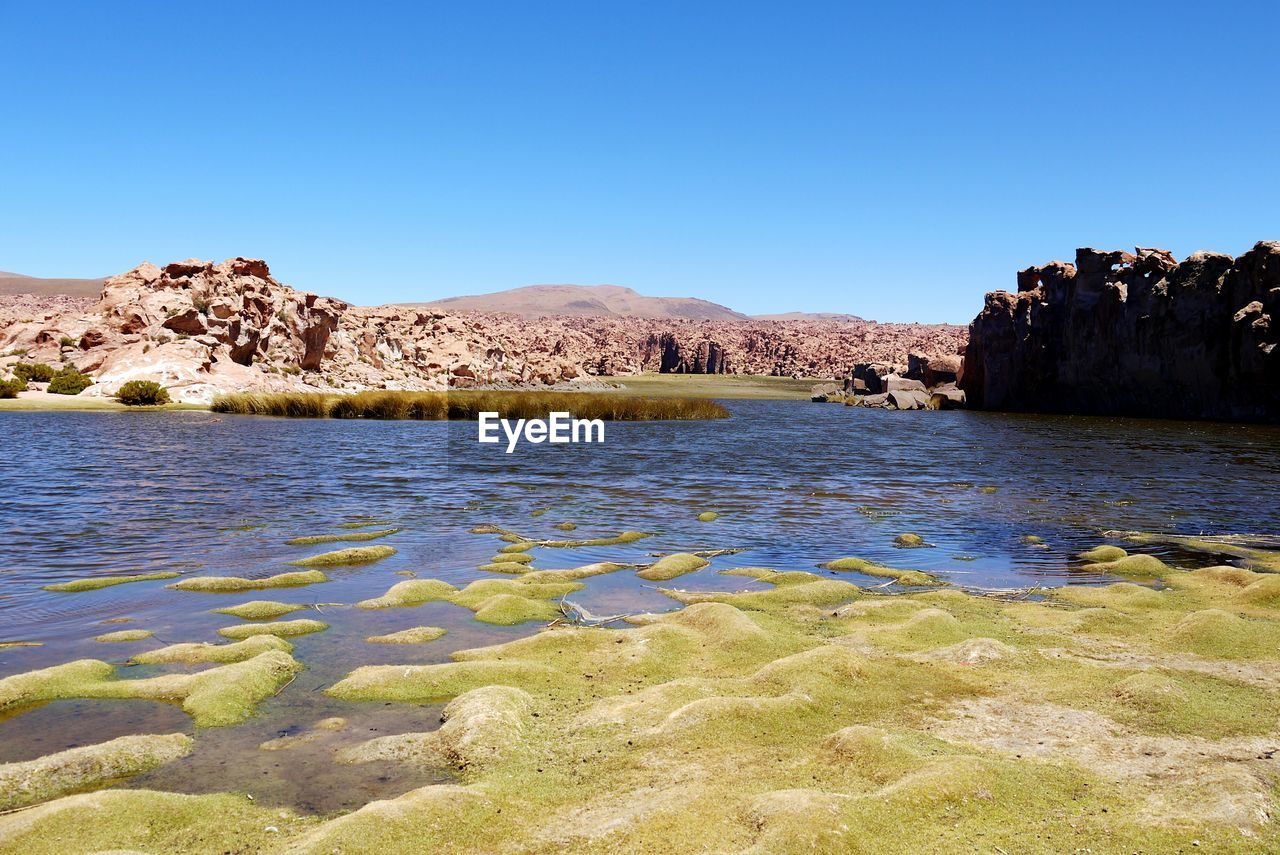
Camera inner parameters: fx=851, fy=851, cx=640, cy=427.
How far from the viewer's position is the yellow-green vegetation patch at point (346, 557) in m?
16.6

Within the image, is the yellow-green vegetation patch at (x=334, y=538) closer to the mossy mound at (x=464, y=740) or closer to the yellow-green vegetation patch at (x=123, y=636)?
the yellow-green vegetation patch at (x=123, y=636)

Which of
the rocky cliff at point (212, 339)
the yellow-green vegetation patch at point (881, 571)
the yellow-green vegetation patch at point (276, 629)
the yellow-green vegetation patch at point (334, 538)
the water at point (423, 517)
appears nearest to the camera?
the water at point (423, 517)

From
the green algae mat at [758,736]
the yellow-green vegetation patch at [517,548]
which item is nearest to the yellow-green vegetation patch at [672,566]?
the green algae mat at [758,736]

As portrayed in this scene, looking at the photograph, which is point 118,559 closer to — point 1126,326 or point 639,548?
point 639,548

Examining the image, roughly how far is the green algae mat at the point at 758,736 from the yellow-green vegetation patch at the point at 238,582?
1616 mm

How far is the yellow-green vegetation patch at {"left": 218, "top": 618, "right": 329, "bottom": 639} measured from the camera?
1156 centimetres

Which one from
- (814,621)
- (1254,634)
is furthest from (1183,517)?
(814,621)

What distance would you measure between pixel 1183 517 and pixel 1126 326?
61.4 metres

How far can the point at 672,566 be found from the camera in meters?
16.2

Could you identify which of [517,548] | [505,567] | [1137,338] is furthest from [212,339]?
[1137,338]

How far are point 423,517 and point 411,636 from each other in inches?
461

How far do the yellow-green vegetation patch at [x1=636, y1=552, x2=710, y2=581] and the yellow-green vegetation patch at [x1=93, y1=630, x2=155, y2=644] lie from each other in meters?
7.94

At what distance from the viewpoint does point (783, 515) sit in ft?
78.1

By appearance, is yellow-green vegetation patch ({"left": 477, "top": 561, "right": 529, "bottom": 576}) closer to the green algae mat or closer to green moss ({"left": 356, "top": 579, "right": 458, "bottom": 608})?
green moss ({"left": 356, "top": 579, "right": 458, "bottom": 608})
